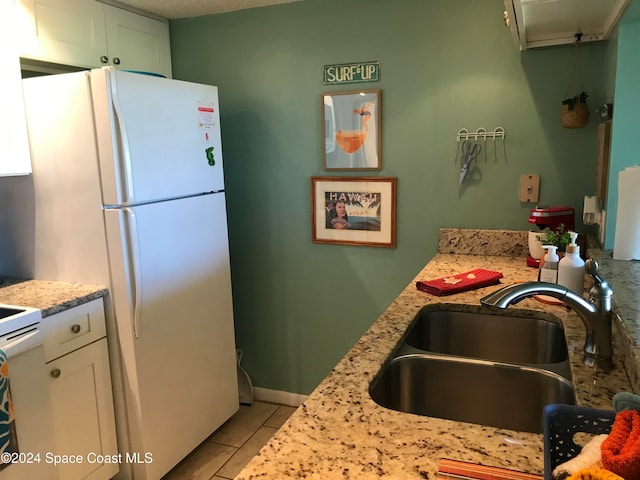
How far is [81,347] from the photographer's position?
6.61 feet

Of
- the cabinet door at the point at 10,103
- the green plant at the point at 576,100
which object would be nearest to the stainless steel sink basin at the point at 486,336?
the green plant at the point at 576,100

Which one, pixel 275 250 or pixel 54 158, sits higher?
pixel 54 158

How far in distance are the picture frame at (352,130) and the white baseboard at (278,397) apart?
1.37 m

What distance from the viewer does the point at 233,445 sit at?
8.57ft

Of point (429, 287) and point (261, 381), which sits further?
point (261, 381)

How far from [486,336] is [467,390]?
423 millimetres

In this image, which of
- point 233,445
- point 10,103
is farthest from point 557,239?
point 10,103

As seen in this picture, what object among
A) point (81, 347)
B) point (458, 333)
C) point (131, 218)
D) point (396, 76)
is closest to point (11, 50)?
point (131, 218)

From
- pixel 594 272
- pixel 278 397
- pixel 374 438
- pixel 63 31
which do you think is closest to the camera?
pixel 374 438

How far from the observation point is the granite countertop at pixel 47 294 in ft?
6.24

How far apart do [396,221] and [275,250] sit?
2.43 feet

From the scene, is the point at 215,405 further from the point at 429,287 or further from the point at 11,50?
the point at 11,50

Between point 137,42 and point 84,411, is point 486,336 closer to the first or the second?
point 84,411

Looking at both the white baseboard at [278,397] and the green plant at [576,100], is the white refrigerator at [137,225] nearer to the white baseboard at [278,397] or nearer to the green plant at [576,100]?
the white baseboard at [278,397]
